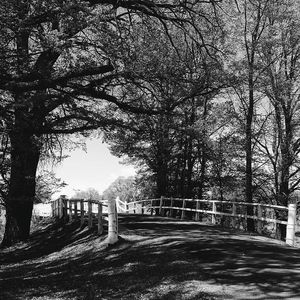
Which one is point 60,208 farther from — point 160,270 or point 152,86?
point 160,270

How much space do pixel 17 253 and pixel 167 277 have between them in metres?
10.8

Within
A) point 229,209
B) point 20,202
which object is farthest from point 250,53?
point 20,202

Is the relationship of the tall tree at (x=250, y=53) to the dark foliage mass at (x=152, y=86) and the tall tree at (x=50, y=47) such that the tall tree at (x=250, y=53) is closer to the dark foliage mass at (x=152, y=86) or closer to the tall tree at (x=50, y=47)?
the dark foliage mass at (x=152, y=86)

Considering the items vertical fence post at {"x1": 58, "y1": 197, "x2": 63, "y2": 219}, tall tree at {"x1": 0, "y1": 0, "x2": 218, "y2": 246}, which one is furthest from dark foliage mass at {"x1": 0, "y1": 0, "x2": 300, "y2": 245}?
vertical fence post at {"x1": 58, "y1": 197, "x2": 63, "y2": 219}

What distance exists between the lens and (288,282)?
7109 millimetres

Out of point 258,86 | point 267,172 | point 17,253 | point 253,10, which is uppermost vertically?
point 253,10

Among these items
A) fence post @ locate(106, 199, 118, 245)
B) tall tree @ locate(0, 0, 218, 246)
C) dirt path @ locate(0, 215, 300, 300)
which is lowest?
dirt path @ locate(0, 215, 300, 300)

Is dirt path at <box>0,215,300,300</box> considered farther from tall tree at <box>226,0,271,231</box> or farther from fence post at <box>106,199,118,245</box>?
tall tree at <box>226,0,271,231</box>

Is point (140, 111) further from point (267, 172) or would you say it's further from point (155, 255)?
point (267, 172)

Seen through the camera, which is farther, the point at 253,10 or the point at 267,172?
the point at 267,172

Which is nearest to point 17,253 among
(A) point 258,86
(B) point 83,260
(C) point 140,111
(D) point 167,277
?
(B) point 83,260

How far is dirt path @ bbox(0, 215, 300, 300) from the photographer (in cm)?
718

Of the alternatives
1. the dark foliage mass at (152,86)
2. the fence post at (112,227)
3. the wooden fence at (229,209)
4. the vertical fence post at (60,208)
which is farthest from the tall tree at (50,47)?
the vertical fence post at (60,208)

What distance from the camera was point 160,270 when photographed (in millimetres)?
8773
